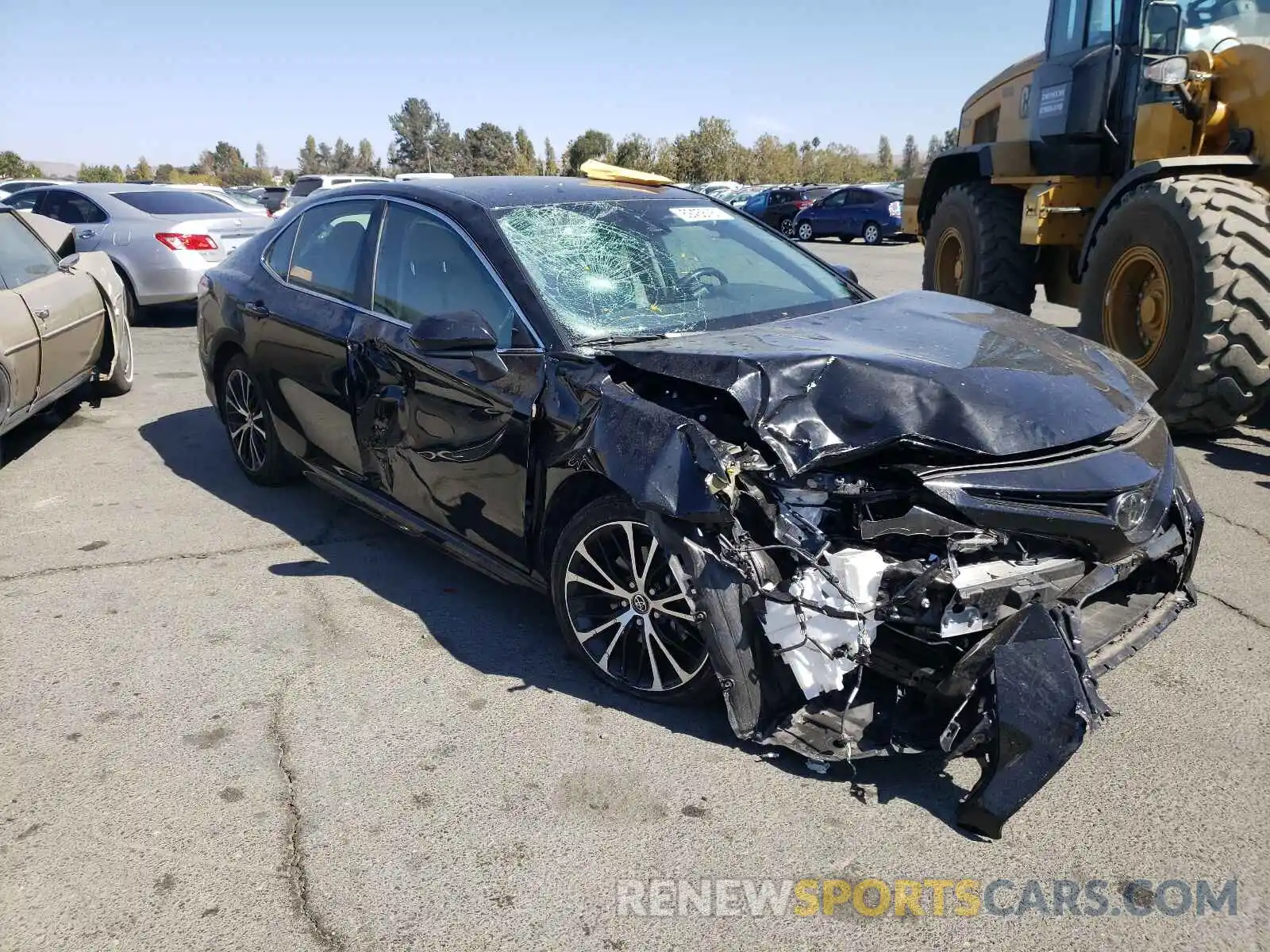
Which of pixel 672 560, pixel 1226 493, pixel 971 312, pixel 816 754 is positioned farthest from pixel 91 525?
pixel 1226 493

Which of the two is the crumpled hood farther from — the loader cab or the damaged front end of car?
the loader cab

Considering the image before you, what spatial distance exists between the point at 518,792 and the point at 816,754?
90 cm

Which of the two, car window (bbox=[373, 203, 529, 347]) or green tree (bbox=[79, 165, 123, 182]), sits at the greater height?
green tree (bbox=[79, 165, 123, 182])

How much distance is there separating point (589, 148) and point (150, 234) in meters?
43.8

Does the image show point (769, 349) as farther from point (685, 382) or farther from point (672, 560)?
point (672, 560)

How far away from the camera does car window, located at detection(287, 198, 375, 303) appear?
4570 millimetres

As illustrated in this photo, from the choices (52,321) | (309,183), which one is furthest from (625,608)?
(309,183)

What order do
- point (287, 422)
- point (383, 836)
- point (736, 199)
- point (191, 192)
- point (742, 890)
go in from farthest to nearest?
point (736, 199) → point (191, 192) → point (287, 422) → point (383, 836) → point (742, 890)

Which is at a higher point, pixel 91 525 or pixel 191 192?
pixel 191 192

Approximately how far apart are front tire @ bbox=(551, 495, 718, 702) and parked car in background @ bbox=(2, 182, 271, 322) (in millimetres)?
9211

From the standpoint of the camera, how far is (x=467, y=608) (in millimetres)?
4176

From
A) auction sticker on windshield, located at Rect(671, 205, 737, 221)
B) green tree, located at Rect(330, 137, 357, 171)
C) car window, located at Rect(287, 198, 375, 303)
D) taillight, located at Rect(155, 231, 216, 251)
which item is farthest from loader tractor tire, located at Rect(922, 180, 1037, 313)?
green tree, located at Rect(330, 137, 357, 171)

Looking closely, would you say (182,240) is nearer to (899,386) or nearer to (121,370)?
(121,370)

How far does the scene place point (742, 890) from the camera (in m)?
2.56
